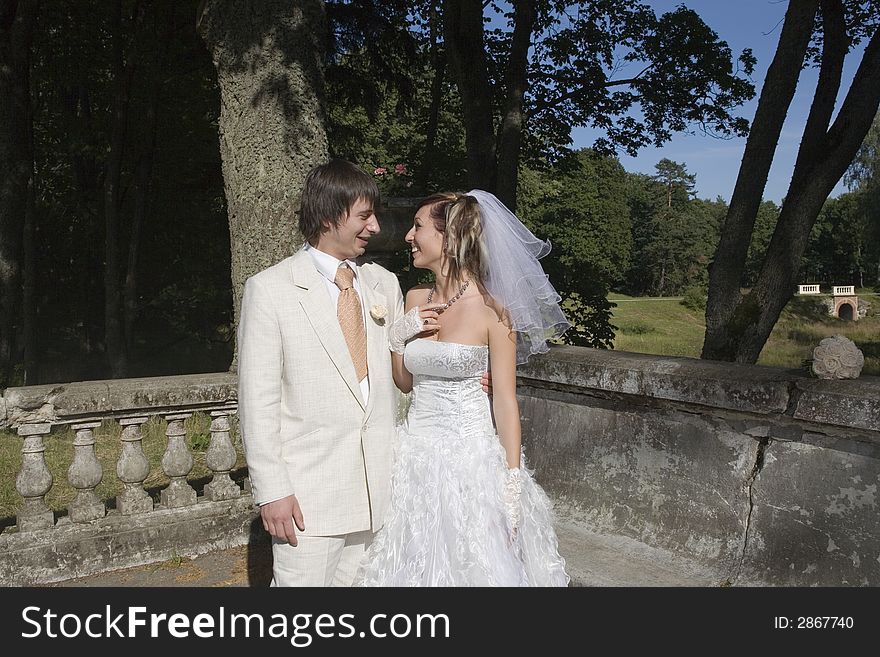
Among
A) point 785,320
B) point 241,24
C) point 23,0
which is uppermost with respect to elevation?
point 23,0

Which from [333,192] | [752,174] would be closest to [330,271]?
[333,192]

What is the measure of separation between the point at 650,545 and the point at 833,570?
0.82 meters

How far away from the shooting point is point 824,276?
73.2 meters

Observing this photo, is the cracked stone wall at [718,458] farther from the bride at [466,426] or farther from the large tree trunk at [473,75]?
the large tree trunk at [473,75]

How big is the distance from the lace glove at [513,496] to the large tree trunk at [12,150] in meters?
8.33

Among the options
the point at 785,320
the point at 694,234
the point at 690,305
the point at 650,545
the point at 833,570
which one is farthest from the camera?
the point at 694,234

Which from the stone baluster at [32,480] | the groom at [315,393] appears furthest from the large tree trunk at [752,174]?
the stone baluster at [32,480]

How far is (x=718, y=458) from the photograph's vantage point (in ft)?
11.0

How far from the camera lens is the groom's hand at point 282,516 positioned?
2.61m

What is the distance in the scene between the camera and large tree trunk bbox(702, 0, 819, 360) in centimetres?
677

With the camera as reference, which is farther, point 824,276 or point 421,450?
point 824,276

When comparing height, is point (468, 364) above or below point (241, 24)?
below

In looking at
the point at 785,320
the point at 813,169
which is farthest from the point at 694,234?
the point at 813,169

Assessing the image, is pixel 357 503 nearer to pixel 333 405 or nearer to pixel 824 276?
pixel 333 405
